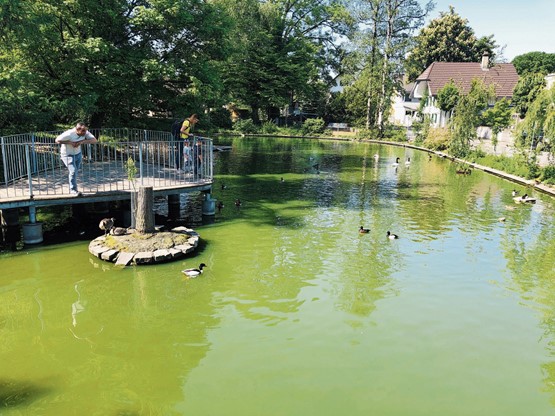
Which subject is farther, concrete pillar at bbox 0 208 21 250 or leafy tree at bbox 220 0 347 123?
leafy tree at bbox 220 0 347 123

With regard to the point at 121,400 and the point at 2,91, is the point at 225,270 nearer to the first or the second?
the point at 121,400

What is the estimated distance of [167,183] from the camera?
49.9ft

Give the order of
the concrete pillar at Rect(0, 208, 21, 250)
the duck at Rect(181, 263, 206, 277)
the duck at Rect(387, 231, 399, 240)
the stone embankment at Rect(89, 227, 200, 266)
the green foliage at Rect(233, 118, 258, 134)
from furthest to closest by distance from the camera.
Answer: the green foliage at Rect(233, 118, 258, 134) → the duck at Rect(387, 231, 399, 240) → the concrete pillar at Rect(0, 208, 21, 250) → the stone embankment at Rect(89, 227, 200, 266) → the duck at Rect(181, 263, 206, 277)

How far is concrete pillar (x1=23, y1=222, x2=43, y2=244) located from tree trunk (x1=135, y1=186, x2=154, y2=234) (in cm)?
305

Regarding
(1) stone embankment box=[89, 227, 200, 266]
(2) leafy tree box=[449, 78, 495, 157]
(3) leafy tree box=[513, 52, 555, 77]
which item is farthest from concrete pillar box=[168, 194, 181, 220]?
(3) leafy tree box=[513, 52, 555, 77]

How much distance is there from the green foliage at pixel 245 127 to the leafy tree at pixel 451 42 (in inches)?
1110

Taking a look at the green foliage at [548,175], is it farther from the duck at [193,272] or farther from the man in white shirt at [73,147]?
the man in white shirt at [73,147]

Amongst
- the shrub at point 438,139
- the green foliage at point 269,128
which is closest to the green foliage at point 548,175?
the shrub at point 438,139

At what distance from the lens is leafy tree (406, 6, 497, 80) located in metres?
68.9

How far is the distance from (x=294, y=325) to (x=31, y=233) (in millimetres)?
8421

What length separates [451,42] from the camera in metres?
69.7

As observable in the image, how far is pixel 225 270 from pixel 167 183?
193 inches

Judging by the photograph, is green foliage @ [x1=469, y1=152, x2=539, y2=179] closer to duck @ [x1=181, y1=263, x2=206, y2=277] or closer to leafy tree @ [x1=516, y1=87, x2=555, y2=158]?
leafy tree @ [x1=516, y1=87, x2=555, y2=158]

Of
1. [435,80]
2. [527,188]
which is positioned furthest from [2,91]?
[435,80]
